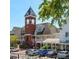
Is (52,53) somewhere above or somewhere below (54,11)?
below

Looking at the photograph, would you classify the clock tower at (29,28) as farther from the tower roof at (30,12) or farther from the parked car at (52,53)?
the parked car at (52,53)

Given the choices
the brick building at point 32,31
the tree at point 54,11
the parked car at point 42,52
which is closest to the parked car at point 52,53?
the parked car at point 42,52

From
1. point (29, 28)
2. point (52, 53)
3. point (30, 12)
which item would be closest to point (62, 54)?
point (52, 53)

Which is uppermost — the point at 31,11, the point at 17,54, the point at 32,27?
the point at 31,11

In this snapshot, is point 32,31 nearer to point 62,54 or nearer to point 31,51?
point 31,51

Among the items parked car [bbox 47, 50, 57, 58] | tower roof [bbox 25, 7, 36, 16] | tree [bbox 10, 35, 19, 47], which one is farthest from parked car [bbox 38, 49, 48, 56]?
tower roof [bbox 25, 7, 36, 16]

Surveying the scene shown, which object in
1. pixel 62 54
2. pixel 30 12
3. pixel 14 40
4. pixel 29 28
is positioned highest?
pixel 30 12

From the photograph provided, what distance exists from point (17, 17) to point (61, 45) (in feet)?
1.63

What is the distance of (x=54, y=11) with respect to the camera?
184cm

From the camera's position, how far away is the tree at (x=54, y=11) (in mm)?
1822

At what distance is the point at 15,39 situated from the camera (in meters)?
1.78

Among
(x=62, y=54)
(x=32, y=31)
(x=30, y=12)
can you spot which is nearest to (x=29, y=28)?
(x=32, y=31)
